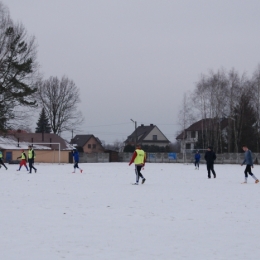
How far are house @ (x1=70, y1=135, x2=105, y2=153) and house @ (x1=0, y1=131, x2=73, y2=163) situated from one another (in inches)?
1323

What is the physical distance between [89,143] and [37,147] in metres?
42.3

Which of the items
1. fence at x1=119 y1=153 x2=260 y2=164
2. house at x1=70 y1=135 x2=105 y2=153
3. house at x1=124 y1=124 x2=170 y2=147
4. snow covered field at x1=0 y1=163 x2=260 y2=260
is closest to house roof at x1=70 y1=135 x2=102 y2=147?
house at x1=70 y1=135 x2=105 y2=153

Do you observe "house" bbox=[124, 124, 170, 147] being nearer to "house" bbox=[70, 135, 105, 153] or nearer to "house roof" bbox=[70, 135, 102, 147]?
"house" bbox=[70, 135, 105, 153]

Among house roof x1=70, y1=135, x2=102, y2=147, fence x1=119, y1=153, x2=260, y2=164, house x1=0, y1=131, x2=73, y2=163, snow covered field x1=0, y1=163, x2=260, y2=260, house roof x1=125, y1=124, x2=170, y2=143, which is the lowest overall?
snow covered field x1=0, y1=163, x2=260, y2=260

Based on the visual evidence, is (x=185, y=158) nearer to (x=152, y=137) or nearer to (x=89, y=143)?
(x=89, y=143)

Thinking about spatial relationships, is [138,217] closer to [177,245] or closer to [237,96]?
[177,245]

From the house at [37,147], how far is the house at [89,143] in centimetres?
3359

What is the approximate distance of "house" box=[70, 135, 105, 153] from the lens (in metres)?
113

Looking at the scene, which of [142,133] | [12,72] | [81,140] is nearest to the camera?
[12,72]

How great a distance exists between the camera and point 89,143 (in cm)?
11388

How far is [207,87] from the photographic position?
7594 centimetres

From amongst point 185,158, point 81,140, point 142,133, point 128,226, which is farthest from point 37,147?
point 128,226

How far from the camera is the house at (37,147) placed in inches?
2731

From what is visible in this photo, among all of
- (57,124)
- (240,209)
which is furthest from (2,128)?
(240,209)
